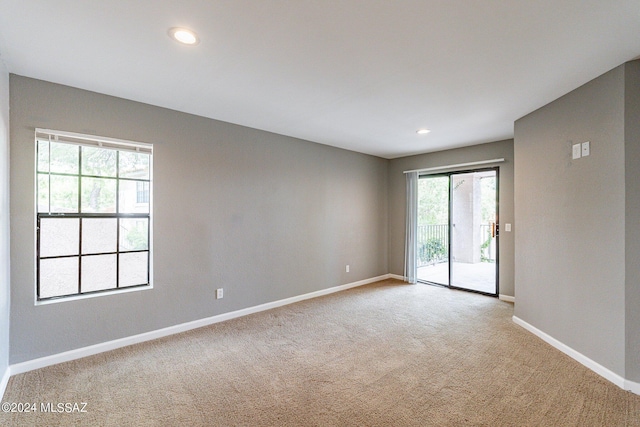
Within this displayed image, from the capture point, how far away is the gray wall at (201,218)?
8.27ft

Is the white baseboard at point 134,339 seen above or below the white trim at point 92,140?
below

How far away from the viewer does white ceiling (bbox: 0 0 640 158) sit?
169cm

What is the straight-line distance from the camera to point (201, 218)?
3.52 m

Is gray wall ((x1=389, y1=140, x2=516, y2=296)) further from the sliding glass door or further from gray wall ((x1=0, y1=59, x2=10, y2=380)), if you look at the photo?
gray wall ((x1=0, y1=59, x2=10, y2=380))

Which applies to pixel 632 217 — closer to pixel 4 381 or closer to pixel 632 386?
pixel 632 386

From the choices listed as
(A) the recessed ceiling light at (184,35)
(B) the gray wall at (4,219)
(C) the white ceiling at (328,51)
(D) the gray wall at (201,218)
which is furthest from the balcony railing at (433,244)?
(B) the gray wall at (4,219)

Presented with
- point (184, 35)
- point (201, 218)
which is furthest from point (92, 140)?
point (184, 35)

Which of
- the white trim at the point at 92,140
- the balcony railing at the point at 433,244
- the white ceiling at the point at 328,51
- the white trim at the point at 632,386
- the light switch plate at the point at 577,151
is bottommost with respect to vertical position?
the white trim at the point at 632,386

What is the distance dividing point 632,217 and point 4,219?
4.89m

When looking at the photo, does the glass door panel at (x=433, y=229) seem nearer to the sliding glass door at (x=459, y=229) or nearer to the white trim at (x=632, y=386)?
the sliding glass door at (x=459, y=229)

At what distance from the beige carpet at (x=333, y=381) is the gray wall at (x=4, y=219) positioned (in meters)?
0.35

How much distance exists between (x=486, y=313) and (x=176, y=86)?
15.2 feet

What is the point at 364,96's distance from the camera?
9.64 feet

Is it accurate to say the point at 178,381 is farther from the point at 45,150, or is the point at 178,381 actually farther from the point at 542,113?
the point at 542,113
